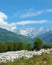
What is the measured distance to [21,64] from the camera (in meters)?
40.1

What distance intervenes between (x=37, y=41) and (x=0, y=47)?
19.3 metres

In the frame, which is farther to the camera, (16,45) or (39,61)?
(16,45)

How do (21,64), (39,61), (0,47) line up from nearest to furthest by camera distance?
(21,64), (39,61), (0,47)

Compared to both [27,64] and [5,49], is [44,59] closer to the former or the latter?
[27,64]

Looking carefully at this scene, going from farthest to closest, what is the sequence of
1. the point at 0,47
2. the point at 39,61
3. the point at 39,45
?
the point at 0,47
the point at 39,45
the point at 39,61

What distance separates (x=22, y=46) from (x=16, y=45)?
12.7 ft

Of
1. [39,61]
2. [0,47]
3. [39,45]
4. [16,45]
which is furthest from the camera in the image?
[16,45]

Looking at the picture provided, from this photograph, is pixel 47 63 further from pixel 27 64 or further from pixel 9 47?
pixel 9 47

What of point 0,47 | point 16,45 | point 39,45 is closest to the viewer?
point 39,45

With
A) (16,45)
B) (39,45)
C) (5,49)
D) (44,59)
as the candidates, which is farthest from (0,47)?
(44,59)

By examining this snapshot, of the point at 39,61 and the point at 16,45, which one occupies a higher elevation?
the point at 16,45

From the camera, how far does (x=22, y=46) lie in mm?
136000

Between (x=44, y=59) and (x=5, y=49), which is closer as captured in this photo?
(x=44, y=59)

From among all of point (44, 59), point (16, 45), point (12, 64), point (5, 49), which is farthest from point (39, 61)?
point (16, 45)
